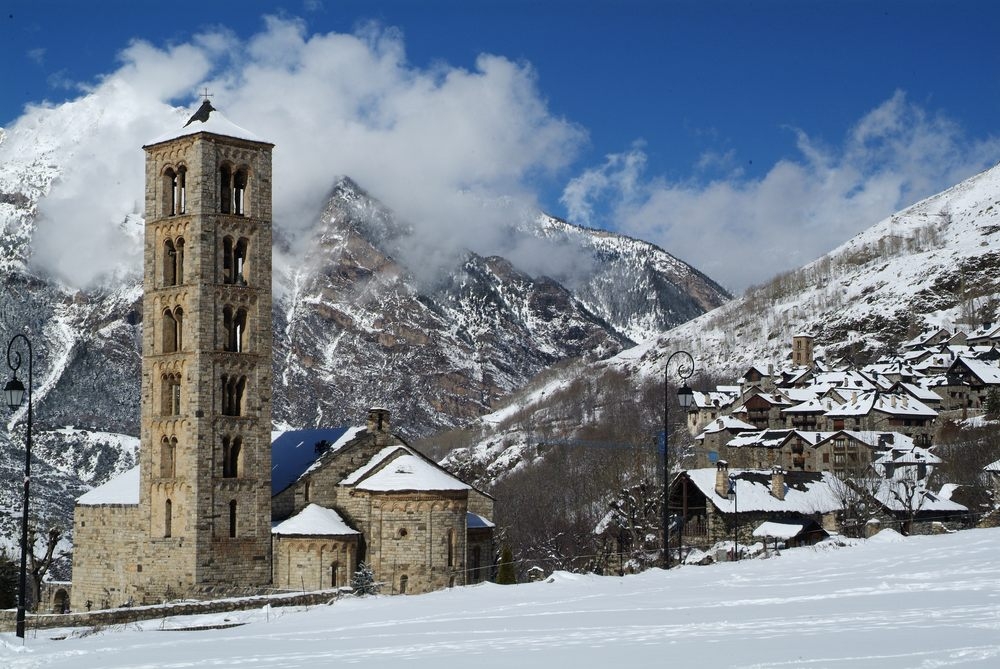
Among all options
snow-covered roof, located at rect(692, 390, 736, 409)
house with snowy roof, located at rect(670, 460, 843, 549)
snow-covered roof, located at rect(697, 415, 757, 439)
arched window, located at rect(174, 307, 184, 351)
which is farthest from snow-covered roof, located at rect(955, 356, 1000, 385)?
arched window, located at rect(174, 307, 184, 351)

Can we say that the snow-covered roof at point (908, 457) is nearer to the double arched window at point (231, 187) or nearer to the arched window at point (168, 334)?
the double arched window at point (231, 187)

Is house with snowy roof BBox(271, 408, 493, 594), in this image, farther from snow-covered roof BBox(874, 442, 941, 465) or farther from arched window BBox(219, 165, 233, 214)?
snow-covered roof BBox(874, 442, 941, 465)

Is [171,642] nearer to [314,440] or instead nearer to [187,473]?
[187,473]

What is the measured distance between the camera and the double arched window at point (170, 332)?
60344 millimetres

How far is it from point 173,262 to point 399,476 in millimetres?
13810

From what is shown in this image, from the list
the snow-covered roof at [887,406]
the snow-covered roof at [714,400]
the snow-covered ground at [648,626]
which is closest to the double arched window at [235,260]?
the snow-covered ground at [648,626]

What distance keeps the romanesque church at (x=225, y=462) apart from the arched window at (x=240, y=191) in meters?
0.06

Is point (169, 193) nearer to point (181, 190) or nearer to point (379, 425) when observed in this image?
point (181, 190)

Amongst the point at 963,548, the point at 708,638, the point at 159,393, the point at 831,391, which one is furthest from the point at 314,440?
the point at 831,391

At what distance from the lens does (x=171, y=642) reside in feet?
97.0

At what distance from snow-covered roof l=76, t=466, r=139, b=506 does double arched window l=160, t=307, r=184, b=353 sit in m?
7.32

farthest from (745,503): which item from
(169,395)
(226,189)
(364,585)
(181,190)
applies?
(364,585)

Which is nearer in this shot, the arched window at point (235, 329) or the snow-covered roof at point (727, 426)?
the arched window at point (235, 329)

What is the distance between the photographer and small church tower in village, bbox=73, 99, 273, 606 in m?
58.5
